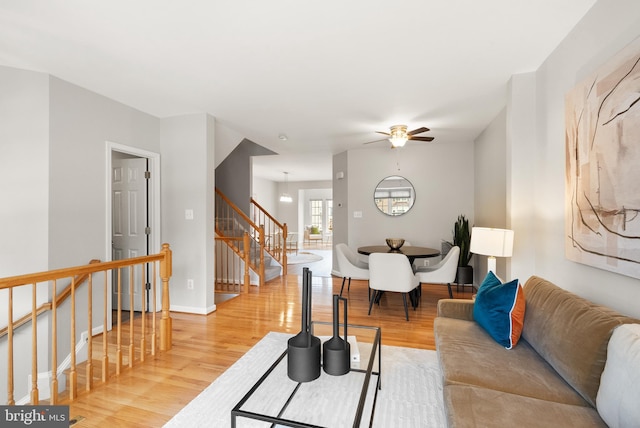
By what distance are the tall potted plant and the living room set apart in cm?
19

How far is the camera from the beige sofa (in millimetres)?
1202

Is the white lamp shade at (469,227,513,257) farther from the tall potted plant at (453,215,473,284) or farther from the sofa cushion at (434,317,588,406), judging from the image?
the tall potted plant at (453,215,473,284)

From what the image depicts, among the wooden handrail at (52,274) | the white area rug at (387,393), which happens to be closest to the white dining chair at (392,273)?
the white area rug at (387,393)

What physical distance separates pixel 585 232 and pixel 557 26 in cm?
138

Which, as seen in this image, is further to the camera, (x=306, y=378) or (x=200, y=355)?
(x=200, y=355)

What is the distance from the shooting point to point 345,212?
5859 mm

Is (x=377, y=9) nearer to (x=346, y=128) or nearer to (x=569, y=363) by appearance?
(x=569, y=363)

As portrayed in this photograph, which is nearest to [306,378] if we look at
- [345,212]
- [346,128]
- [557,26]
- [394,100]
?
[557,26]

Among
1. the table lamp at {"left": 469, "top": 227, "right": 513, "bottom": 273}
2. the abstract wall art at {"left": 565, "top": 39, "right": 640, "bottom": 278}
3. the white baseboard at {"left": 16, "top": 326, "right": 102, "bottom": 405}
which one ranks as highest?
the abstract wall art at {"left": 565, "top": 39, "right": 640, "bottom": 278}

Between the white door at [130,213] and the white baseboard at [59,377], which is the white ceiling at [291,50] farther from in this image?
the white baseboard at [59,377]

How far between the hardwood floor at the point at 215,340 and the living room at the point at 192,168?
0.60 m

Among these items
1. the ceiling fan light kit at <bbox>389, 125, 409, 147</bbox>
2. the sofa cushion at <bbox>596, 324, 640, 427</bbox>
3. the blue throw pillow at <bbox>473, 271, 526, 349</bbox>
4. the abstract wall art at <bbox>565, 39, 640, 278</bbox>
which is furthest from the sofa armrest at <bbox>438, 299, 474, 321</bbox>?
the ceiling fan light kit at <bbox>389, 125, 409, 147</bbox>

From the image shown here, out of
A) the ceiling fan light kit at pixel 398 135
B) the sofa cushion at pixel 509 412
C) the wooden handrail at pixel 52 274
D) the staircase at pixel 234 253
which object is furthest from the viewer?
the staircase at pixel 234 253

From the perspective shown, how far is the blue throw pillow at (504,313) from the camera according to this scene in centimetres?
182
